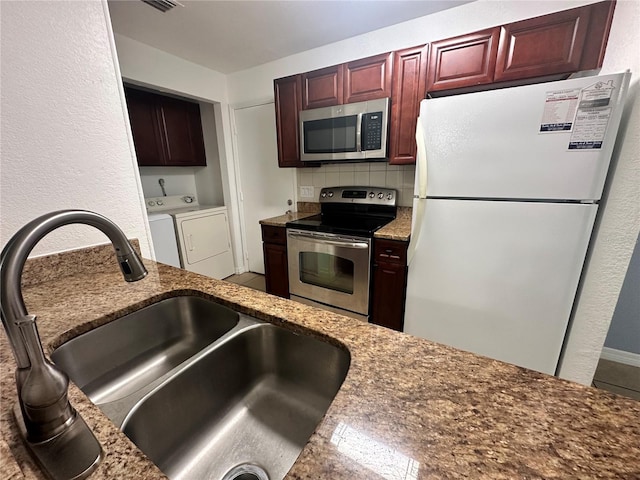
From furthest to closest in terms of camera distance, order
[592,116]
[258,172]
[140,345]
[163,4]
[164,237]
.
→ [258,172] < [164,237] < [163,4] < [592,116] < [140,345]

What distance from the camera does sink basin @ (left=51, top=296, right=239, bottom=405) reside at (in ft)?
2.57

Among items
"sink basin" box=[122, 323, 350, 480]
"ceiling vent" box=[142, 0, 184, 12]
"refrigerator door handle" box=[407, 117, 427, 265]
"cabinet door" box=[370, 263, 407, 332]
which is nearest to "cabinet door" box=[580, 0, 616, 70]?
"refrigerator door handle" box=[407, 117, 427, 265]

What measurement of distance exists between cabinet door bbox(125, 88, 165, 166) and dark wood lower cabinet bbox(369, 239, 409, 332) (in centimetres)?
266

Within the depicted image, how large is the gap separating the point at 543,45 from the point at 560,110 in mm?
630

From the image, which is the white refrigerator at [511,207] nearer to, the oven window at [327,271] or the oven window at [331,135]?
the oven window at [327,271]

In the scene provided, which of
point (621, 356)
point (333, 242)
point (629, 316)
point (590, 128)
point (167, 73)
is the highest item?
point (167, 73)

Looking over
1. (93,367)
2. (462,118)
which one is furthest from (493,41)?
(93,367)

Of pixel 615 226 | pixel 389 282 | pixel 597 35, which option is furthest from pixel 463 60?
pixel 389 282

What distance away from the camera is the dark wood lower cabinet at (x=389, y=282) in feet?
5.88

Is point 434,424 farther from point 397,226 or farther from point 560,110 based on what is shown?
point 397,226

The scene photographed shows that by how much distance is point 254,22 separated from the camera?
2008mm

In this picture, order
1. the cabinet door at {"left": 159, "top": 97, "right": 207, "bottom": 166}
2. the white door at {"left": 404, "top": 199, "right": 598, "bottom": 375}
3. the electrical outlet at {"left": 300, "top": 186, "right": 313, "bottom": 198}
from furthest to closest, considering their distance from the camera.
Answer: the cabinet door at {"left": 159, "top": 97, "right": 207, "bottom": 166} < the electrical outlet at {"left": 300, "top": 186, "right": 313, "bottom": 198} < the white door at {"left": 404, "top": 199, "right": 598, "bottom": 375}

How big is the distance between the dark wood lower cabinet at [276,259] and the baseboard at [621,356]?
7.93 feet

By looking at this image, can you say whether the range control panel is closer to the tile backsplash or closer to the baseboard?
the tile backsplash
